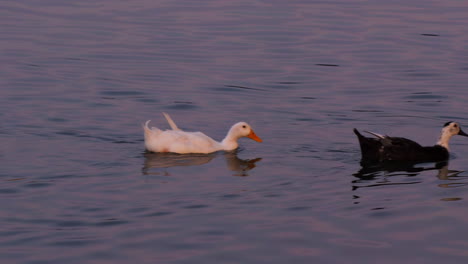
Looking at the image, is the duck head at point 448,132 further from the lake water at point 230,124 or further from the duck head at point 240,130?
the duck head at point 240,130

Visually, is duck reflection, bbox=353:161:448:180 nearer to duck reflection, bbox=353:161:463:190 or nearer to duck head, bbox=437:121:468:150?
duck reflection, bbox=353:161:463:190

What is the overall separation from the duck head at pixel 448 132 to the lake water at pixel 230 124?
0.37 meters

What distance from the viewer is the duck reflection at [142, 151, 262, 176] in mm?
14008

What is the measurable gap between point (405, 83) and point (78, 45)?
7.59 meters

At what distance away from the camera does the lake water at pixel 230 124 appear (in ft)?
33.2

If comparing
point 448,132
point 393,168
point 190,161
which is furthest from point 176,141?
point 448,132

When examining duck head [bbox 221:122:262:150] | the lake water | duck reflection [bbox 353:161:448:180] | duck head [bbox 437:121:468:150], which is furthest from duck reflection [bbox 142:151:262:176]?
duck head [bbox 437:121:468:150]

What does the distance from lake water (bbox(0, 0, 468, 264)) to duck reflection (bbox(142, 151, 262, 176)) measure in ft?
0.19

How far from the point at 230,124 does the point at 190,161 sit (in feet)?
8.14

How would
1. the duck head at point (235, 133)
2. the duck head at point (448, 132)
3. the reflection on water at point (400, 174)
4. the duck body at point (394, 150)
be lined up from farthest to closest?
the duck head at point (235, 133) → the duck head at point (448, 132) → the duck body at point (394, 150) → the reflection on water at point (400, 174)

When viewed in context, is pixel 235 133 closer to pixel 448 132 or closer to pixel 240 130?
pixel 240 130

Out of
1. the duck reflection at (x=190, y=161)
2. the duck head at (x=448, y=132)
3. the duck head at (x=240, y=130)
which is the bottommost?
the duck reflection at (x=190, y=161)

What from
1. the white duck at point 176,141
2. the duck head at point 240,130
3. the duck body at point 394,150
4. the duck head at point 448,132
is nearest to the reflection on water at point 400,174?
the duck body at point 394,150

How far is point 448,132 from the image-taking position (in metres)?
15.1
